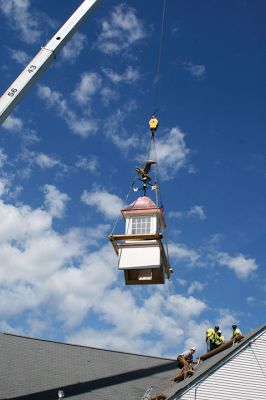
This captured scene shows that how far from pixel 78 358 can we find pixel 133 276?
19.0 feet

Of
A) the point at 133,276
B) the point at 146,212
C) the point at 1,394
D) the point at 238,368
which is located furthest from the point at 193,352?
the point at 1,394

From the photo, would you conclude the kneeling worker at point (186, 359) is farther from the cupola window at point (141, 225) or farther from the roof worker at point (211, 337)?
the cupola window at point (141, 225)

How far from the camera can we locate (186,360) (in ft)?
67.3

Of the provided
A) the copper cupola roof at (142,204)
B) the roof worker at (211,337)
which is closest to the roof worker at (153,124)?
the copper cupola roof at (142,204)

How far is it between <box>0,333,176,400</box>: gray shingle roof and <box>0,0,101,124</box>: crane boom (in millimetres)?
9462

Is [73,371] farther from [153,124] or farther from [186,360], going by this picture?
[153,124]

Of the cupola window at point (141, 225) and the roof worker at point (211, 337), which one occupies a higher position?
the cupola window at point (141, 225)

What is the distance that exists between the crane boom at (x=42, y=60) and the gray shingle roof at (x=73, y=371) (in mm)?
9462

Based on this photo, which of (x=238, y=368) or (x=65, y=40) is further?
(x=65, y=40)

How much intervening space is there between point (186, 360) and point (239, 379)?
2.19 m

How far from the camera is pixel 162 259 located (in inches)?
800

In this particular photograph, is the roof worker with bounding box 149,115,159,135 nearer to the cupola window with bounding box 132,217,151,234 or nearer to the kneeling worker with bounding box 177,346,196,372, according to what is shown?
the cupola window with bounding box 132,217,151,234

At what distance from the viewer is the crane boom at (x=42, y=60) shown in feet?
67.8

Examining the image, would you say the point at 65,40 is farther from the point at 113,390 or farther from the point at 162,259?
the point at 113,390
